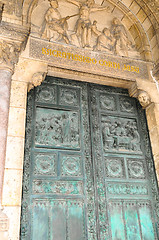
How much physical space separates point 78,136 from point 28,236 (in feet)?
6.94

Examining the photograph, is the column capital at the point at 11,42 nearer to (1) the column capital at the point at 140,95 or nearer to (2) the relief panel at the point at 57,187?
(2) the relief panel at the point at 57,187

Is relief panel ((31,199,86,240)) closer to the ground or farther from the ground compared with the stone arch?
closer to the ground

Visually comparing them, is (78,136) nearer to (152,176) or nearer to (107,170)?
(107,170)

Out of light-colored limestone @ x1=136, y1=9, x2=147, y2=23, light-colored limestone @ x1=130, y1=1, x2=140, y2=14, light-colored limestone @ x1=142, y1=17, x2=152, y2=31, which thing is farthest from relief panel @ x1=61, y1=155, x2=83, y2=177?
light-colored limestone @ x1=130, y1=1, x2=140, y2=14

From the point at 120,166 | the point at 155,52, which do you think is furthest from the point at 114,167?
the point at 155,52

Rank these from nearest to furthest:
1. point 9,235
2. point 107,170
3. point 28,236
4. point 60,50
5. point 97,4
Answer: point 9,235 < point 28,236 < point 107,170 < point 60,50 < point 97,4

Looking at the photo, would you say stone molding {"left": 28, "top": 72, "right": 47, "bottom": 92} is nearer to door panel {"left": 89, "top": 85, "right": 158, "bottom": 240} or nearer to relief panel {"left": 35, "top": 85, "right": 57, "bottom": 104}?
relief panel {"left": 35, "top": 85, "right": 57, "bottom": 104}

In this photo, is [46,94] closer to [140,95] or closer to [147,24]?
[140,95]

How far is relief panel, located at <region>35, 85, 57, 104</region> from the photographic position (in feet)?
17.5

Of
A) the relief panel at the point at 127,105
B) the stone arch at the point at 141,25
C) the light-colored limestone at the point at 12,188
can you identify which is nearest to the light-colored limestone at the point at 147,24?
the stone arch at the point at 141,25

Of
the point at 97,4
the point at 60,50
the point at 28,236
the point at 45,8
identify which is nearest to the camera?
the point at 28,236

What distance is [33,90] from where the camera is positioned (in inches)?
209

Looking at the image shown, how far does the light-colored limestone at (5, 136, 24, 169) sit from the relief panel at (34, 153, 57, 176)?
18.1 inches

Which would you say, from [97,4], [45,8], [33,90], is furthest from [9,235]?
[97,4]
